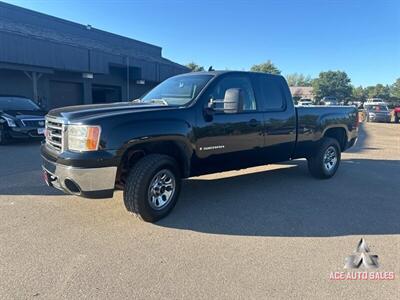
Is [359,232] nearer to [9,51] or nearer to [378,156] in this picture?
[378,156]

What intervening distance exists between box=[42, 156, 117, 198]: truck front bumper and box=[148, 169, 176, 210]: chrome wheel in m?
0.53

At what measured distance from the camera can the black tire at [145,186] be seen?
4.03m

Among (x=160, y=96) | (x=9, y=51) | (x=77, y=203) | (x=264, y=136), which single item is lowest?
(x=77, y=203)

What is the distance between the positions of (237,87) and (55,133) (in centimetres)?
273

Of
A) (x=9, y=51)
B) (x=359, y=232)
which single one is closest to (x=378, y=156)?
(x=359, y=232)

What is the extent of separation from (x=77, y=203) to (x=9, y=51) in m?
15.2

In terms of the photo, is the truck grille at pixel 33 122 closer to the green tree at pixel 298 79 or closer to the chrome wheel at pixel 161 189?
the chrome wheel at pixel 161 189

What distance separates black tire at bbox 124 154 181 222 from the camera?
403 cm

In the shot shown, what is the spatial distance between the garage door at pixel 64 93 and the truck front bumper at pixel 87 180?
18.7 metres

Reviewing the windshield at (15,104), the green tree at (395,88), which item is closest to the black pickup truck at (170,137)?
the windshield at (15,104)

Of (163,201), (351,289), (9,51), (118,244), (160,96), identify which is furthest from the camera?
(9,51)

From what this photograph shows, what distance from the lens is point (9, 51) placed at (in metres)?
16.8

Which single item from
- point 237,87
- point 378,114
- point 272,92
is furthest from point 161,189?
point 378,114

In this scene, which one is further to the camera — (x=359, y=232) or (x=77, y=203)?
(x=77, y=203)
